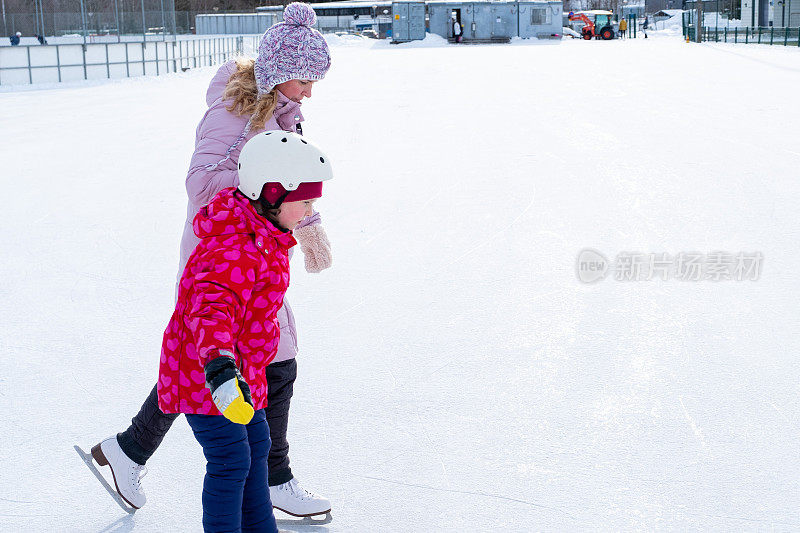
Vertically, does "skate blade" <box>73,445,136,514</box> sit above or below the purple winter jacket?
below

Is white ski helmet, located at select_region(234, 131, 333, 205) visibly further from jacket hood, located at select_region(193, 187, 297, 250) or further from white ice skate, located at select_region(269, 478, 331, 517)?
white ice skate, located at select_region(269, 478, 331, 517)

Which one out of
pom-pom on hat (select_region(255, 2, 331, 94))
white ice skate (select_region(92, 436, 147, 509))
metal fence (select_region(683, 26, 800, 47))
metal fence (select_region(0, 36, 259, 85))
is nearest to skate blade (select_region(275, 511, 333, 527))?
white ice skate (select_region(92, 436, 147, 509))

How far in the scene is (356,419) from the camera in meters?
3.07

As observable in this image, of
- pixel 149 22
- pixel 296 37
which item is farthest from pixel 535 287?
pixel 149 22

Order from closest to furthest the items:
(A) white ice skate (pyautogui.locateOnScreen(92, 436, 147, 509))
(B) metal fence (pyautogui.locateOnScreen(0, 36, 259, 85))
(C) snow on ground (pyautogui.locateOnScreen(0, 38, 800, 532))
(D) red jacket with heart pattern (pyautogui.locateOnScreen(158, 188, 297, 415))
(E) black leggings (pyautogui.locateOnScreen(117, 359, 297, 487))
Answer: (D) red jacket with heart pattern (pyautogui.locateOnScreen(158, 188, 297, 415))
(E) black leggings (pyautogui.locateOnScreen(117, 359, 297, 487))
(A) white ice skate (pyautogui.locateOnScreen(92, 436, 147, 509))
(C) snow on ground (pyautogui.locateOnScreen(0, 38, 800, 532))
(B) metal fence (pyautogui.locateOnScreen(0, 36, 259, 85))

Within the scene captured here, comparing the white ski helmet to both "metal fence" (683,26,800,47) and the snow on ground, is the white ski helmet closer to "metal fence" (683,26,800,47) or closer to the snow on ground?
the snow on ground

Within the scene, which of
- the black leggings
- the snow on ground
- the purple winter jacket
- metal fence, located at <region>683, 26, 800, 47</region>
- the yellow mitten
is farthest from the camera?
metal fence, located at <region>683, 26, 800, 47</region>

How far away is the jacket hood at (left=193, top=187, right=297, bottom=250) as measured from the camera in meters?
1.86

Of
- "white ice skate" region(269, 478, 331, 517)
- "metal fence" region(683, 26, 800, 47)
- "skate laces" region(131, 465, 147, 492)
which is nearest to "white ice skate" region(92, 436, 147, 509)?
"skate laces" region(131, 465, 147, 492)

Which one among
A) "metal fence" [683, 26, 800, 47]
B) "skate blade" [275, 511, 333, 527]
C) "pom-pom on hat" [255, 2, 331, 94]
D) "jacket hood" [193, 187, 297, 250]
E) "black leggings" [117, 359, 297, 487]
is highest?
"metal fence" [683, 26, 800, 47]

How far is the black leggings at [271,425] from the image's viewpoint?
7.64 ft

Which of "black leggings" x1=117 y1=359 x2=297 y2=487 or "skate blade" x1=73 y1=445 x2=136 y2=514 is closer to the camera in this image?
"black leggings" x1=117 y1=359 x2=297 y2=487

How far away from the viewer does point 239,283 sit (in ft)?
5.99

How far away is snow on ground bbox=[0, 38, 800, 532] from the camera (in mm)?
2582
